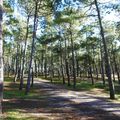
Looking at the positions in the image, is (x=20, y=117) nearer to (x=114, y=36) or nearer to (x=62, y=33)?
(x=62, y=33)

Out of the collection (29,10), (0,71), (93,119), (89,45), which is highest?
(29,10)

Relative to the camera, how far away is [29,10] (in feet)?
109

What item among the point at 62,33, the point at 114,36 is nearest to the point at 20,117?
the point at 62,33

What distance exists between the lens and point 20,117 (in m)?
14.2

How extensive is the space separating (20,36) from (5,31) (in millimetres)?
9424

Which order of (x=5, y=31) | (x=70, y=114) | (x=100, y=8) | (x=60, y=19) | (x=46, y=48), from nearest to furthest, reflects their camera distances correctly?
(x=70, y=114), (x=100, y=8), (x=60, y=19), (x=5, y=31), (x=46, y=48)

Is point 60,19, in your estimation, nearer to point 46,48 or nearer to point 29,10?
point 29,10

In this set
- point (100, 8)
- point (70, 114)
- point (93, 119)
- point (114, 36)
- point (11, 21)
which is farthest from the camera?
point (114, 36)

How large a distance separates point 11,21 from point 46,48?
2716cm

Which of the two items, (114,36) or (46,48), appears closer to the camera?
(114,36)

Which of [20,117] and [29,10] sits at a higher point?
[29,10]

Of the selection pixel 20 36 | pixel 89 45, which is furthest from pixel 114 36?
pixel 20 36

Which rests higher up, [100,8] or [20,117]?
[100,8]

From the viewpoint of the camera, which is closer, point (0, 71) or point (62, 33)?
point (0, 71)
